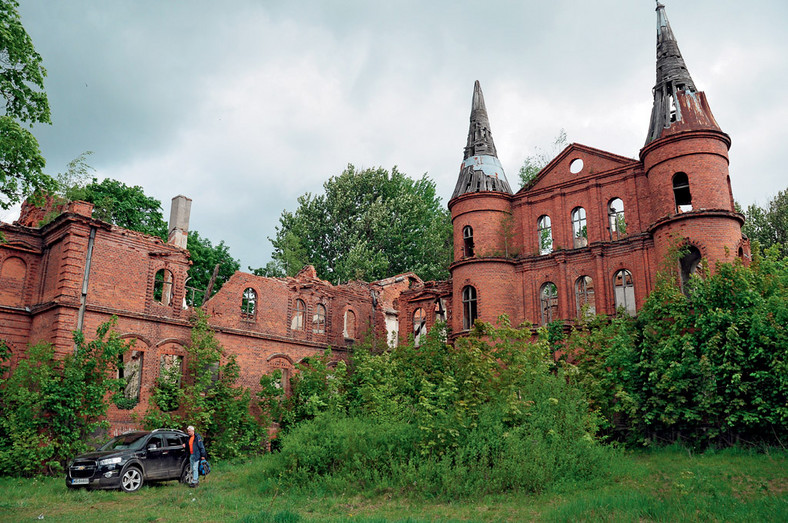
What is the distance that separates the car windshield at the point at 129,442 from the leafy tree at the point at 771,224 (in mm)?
33784

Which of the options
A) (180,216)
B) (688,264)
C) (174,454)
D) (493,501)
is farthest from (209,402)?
(688,264)

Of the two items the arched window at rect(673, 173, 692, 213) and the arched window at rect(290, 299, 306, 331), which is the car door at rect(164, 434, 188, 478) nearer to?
the arched window at rect(290, 299, 306, 331)

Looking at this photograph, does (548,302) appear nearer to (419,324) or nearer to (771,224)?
(419,324)

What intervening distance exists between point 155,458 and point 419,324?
18065 mm

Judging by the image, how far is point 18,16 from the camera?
14945mm

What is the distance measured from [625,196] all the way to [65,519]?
23198 millimetres

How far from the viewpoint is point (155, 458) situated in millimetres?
17188

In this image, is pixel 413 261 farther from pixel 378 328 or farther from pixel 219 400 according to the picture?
pixel 219 400

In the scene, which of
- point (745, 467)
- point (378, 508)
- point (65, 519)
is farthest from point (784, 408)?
point (65, 519)

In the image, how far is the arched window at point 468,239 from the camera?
98.6 ft

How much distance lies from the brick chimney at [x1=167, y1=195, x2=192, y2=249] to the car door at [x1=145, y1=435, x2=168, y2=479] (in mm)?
14347

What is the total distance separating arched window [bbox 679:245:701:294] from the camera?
23.8 m

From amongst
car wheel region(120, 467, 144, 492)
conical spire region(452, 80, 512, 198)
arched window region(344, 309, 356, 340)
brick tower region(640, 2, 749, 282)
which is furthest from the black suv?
brick tower region(640, 2, 749, 282)

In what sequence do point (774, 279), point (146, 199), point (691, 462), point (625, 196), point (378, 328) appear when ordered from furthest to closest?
point (146, 199), point (378, 328), point (625, 196), point (774, 279), point (691, 462)
